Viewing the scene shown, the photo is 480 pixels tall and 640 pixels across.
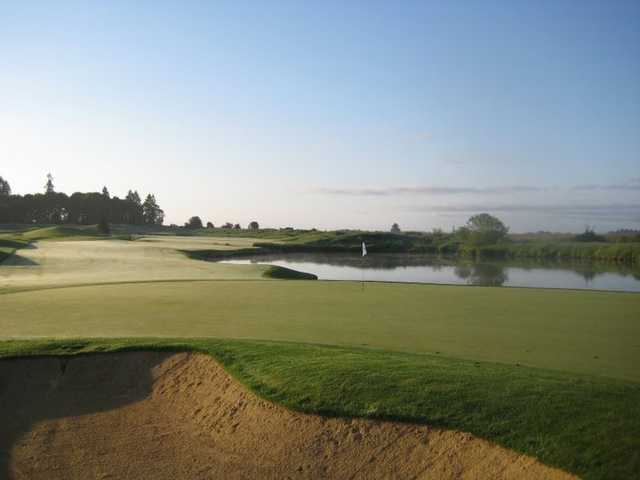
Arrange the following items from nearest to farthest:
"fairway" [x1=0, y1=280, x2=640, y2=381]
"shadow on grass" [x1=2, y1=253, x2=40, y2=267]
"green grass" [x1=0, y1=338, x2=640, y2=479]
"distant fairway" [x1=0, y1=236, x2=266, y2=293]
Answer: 1. "green grass" [x1=0, y1=338, x2=640, y2=479]
2. "fairway" [x1=0, y1=280, x2=640, y2=381]
3. "distant fairway" [x1=0, y1=236, x2=266, y2=293]
4. "shadow on grass" [x1=2, y1=253, x2=40, y2=267]

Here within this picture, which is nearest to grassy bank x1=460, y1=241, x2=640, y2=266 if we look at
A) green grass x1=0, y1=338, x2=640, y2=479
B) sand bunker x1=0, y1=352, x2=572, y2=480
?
green grass x1=0, y1=338, x2=640, y2=479

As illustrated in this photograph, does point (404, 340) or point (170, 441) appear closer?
point (170, 441)

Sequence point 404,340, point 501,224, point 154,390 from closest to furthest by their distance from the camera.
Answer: point 154,390
point 404,340
point 501,224

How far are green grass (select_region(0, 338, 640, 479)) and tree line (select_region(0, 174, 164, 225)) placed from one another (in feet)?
265

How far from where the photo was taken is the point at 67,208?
100375 millimetres

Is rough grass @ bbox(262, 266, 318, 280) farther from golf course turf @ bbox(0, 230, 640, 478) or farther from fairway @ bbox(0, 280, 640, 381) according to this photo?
fairway @ bbox(0, 280, 640, 381)

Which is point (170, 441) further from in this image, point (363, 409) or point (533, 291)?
point (533, 291)

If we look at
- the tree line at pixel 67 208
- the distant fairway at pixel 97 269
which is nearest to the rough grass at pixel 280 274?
the distant fairway at pixel 97 269

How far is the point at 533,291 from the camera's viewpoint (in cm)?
1653

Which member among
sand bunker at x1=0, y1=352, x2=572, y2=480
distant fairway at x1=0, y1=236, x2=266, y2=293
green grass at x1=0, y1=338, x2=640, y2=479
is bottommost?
sand bunker at x1=0, y1=352, x2=572, y2=480

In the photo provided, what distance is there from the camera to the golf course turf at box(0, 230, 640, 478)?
5.28 metres

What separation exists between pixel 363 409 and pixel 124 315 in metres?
7.65

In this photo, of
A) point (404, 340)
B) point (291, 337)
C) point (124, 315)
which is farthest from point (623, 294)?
point (124, 315)

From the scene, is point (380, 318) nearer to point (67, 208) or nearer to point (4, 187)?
point (67, 208)
